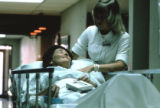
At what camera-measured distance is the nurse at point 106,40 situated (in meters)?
3.11

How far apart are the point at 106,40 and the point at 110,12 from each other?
0.38 m

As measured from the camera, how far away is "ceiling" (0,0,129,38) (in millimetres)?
8828

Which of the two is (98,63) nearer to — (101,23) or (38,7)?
(101,23)

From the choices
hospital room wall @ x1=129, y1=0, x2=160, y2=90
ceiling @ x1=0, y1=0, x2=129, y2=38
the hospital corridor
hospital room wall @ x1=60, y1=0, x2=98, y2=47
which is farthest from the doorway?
hospital room wall @ x1=129, y1=0, x2=160, y2=90

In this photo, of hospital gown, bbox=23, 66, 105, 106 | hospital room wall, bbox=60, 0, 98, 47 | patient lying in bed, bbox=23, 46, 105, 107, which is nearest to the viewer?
patient lying in bed, bbox=23, 46, 105, 107

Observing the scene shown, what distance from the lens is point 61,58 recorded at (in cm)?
340

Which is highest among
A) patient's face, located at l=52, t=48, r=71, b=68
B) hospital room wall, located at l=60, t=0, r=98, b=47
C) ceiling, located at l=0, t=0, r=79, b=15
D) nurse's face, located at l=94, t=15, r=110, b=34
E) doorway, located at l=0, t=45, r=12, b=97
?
ceiling, located at l=0, t=0, r=79, b=15

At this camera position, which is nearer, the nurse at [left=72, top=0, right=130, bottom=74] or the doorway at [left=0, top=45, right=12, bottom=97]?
the nurse at [left=72, top=0, right=130, bottom=74]

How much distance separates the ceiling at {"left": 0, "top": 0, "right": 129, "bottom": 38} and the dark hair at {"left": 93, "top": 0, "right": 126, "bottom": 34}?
18.0 ft

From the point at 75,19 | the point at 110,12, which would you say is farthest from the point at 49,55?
the point at 75,19

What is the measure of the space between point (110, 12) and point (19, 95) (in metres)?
1.10

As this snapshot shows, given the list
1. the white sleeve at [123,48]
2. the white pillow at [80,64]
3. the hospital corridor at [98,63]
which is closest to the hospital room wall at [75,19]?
the hospital corridor at [98,63]

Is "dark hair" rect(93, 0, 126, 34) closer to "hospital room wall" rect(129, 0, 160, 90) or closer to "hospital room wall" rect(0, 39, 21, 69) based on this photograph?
"hospital room wall" rect(129, 0, 160, 90)

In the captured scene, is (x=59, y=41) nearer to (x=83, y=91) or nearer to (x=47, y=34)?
(x=47, y=34)
